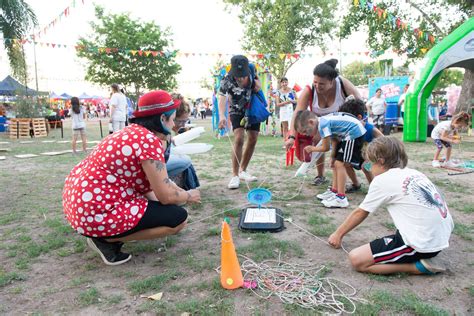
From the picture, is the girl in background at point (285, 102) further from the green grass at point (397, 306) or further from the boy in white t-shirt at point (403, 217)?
the green grass at point (397, 306)

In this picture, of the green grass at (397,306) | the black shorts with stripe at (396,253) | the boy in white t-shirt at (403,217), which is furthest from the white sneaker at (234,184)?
the green grass at (397,306)

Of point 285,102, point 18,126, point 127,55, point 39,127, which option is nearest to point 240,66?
point 285,102

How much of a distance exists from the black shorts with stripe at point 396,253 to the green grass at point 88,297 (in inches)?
67.0

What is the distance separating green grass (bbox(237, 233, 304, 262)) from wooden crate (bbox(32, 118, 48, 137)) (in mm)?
13999

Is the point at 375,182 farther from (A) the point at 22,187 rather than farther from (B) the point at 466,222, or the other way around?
(A) the point at 22,187

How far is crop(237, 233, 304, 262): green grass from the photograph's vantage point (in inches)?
99.1

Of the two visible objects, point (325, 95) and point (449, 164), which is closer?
point (325, 95)

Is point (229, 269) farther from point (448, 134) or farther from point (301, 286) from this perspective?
point (448, 134)

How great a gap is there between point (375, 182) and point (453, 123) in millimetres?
4698

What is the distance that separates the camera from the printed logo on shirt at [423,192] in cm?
206

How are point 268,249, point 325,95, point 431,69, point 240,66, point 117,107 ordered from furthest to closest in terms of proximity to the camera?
point 431,69, point 117,107, point 240,66, point 325,95, point 268,249

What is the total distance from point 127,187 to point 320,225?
5.69ft

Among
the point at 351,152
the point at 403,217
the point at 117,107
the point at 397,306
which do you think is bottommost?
the point at 397,306

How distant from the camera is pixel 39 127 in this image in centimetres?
1410
